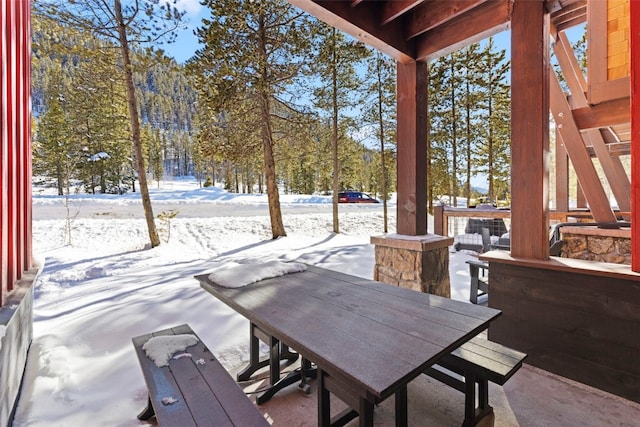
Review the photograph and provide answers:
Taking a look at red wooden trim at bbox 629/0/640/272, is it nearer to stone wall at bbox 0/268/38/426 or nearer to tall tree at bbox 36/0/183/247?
stone wall at bbox 0/268/38/426

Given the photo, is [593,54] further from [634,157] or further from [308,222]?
[308,222]

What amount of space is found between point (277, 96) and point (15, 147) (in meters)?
7.17

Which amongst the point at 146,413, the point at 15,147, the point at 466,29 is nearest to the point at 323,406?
the point at 146,413

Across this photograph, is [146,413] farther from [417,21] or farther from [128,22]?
[128,22]

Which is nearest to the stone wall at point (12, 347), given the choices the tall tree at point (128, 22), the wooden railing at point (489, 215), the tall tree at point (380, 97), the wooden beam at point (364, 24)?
the wooden beam at point (364, 24)

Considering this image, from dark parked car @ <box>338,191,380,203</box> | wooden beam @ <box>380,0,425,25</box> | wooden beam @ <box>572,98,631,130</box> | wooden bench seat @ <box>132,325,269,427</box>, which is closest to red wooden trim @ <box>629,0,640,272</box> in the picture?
wooden beam @ <box>380,0,425,25</box>

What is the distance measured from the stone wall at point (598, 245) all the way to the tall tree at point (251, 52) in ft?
21.9

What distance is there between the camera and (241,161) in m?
8.70

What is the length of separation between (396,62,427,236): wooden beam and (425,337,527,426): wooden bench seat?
142 cm

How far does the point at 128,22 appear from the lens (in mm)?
7098

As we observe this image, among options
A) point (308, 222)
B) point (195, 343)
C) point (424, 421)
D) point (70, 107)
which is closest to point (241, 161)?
point (308, 222)

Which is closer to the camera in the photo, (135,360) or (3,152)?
(3,152)

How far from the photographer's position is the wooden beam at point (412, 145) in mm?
2916

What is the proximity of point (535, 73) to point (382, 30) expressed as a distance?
1252mm
